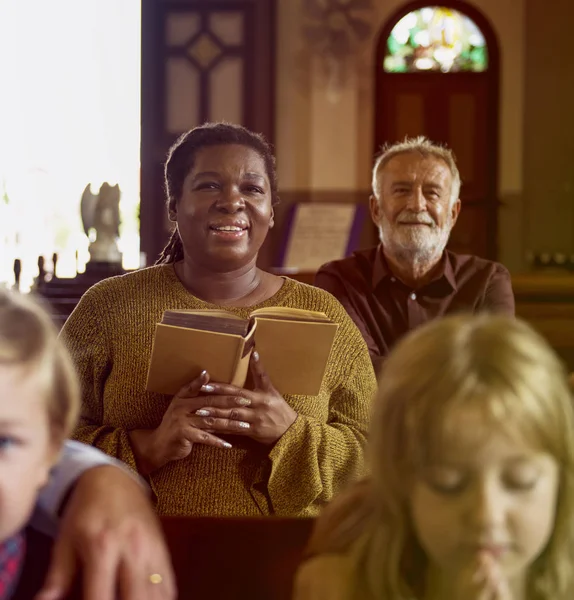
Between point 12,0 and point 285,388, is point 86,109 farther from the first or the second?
point 285,388

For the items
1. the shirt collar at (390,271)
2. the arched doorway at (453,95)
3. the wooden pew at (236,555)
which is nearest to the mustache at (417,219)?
the shirt collar at (390,271)

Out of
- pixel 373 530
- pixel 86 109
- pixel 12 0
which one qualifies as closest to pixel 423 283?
pixel 373 530

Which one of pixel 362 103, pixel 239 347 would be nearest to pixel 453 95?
pixel 362 103

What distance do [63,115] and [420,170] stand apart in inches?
278

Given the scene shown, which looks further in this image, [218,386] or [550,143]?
[550,143]

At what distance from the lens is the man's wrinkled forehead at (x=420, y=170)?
2686mm

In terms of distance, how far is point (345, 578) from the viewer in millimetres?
658

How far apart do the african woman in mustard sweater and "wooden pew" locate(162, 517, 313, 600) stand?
1.84ft

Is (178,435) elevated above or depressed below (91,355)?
below

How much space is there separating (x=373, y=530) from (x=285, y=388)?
87cm

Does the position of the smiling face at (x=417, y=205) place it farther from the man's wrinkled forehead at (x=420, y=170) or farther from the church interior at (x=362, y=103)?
the church interior at (x=362, y=103)

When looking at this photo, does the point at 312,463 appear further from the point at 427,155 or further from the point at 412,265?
the point at 427,155

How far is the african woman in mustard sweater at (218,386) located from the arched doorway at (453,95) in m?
6.29

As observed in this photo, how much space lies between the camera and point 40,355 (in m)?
0.70
